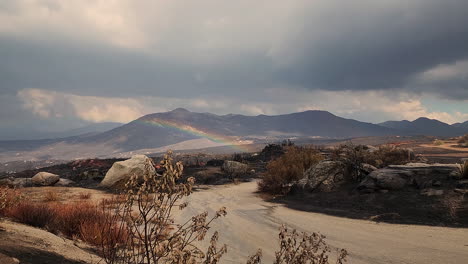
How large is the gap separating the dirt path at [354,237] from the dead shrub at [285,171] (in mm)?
4957

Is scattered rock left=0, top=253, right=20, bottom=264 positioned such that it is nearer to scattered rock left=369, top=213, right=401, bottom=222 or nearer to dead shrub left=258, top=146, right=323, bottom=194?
scattered rock left=369, top=213, right=401, bottom=222

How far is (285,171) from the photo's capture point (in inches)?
682

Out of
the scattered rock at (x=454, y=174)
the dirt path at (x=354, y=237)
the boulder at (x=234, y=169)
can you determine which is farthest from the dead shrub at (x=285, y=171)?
the boulder at (x=234, y=169)

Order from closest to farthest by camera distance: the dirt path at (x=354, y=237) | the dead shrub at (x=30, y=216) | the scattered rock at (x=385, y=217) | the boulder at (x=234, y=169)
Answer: the dirt path at (x=354, y=237)
the dead shrub at (x=30, y=216)
the scattered rock at (x=385, y=217)
the boulder at (x=234, y=169)

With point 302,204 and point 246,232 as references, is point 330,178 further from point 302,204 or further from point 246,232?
point 246,232

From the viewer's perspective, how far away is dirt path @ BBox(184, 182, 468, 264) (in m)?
5.94

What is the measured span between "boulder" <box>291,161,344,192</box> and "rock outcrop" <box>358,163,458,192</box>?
1740 mm

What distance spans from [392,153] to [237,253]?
13701 millimetres

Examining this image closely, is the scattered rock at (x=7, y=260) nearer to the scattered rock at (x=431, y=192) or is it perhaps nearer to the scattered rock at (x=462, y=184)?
the scattered rock at (x=431, y=192)

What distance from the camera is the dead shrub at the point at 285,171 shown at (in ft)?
53.8

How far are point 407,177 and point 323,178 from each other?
365 cm

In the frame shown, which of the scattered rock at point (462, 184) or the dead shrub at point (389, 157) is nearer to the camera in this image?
the scattered rock at point (462, 184)

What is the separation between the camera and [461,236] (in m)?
7.02

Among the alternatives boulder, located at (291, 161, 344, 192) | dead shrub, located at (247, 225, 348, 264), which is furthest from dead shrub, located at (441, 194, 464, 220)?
dead shrub, located at (247, 225, 348, 264)
